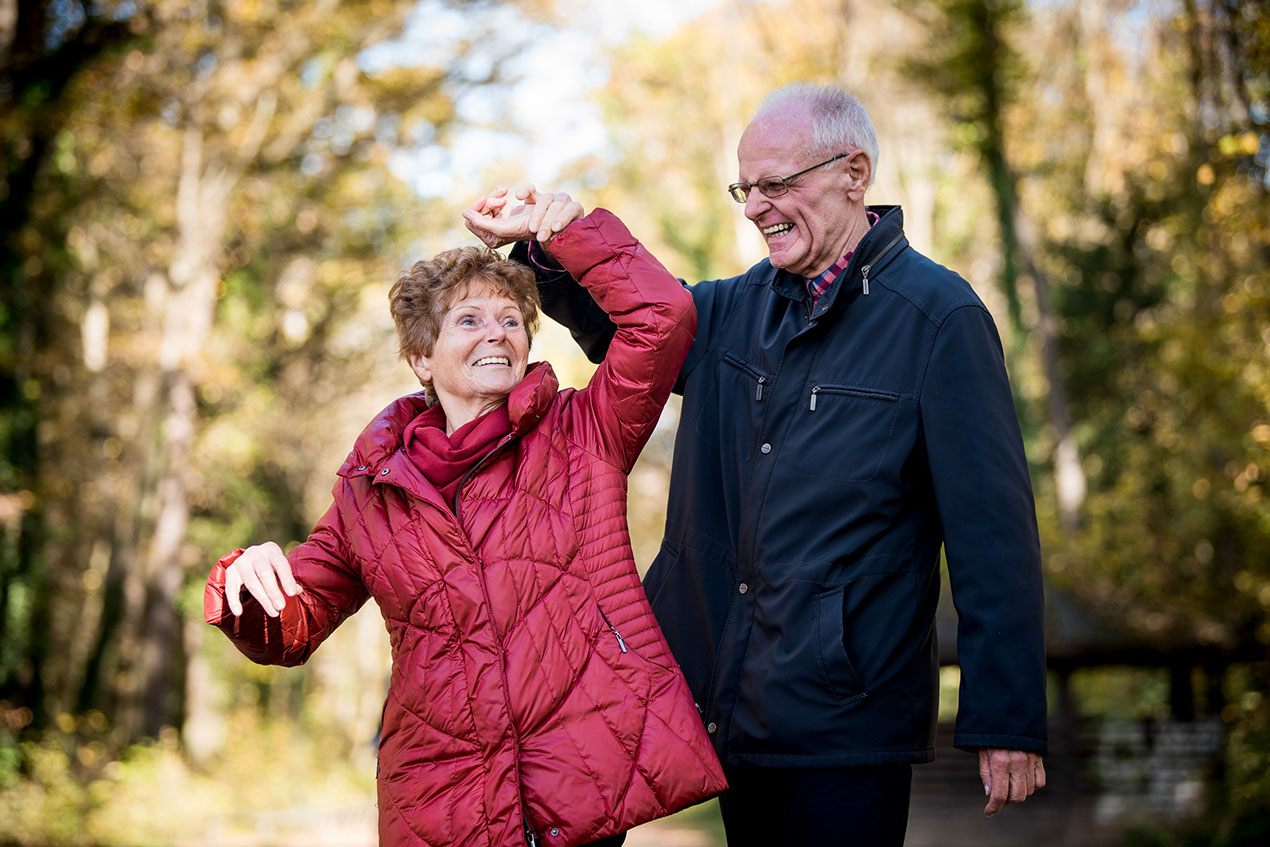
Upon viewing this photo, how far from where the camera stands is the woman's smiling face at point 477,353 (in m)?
2.96

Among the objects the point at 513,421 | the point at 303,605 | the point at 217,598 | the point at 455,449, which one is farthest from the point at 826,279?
the point at 217,598

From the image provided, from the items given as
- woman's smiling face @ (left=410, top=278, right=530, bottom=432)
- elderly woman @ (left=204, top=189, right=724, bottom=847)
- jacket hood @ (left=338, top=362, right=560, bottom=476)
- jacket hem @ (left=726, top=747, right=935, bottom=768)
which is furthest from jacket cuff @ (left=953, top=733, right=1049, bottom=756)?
woman's smiling face @ (left=410, top=278, right=530, bottom=432)

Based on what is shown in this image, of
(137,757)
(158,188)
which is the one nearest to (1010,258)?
(158,188)

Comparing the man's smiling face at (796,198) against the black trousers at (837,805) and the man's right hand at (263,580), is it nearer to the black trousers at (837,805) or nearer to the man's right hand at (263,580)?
the black trousers at (837,805)

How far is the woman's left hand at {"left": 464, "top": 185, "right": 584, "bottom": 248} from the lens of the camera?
2.96m

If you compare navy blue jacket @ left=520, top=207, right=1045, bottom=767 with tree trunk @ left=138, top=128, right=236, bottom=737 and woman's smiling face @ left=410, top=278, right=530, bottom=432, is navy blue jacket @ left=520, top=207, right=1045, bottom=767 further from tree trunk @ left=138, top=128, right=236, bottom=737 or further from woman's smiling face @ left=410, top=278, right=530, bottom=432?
tree trunk @ left=138, top=128, right=236, bottom=737

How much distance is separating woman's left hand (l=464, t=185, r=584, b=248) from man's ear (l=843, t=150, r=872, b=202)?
25.9 inches

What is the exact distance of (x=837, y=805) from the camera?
2.82 meters

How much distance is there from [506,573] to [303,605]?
19.1 inches

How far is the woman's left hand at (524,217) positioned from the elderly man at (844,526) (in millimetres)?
468

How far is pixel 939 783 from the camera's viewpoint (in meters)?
19.5

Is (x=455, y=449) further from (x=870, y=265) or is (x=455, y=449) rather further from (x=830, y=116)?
(x=830, y=116)

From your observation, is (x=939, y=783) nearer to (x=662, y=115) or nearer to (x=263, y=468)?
(x=263, y=468)

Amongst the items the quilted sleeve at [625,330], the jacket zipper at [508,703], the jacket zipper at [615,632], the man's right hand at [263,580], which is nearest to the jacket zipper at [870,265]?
the quilted sleeve at [625,330]
